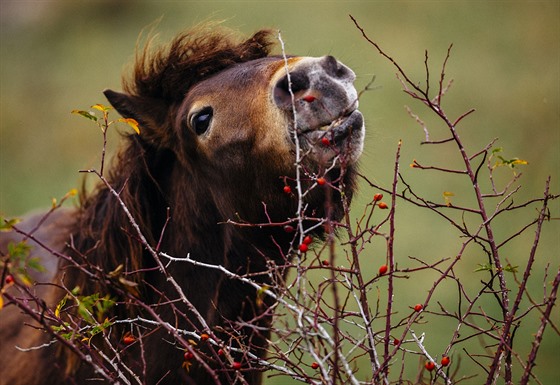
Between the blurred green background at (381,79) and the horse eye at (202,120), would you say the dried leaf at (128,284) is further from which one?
the blurred green background at (381,79)

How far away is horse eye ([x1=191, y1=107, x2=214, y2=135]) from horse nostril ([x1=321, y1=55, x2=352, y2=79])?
632 millimetres

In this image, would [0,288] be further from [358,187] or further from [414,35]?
[414,35]

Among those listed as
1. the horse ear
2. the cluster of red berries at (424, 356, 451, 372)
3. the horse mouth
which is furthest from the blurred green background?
the cluster of red berries at (424, 356, 451, 372)

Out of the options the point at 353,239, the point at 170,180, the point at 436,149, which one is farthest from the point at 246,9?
the point at 353,239

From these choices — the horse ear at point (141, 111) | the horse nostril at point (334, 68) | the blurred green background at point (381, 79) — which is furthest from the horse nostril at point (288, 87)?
the blurred green background at point (381, 79)

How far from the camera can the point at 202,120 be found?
3795mm

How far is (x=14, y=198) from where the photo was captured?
36.0 feet

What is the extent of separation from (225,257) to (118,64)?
10.7 metres

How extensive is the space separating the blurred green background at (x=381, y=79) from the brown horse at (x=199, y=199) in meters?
5.31

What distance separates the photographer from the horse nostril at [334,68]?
3371mm

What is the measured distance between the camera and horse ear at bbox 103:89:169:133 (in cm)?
407

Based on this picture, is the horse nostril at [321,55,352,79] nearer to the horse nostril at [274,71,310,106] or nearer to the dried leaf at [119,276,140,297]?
the horse nostril at [274,71,310,106]

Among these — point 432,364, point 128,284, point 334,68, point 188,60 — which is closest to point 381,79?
point 188,60

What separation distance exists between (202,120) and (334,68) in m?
0.71
